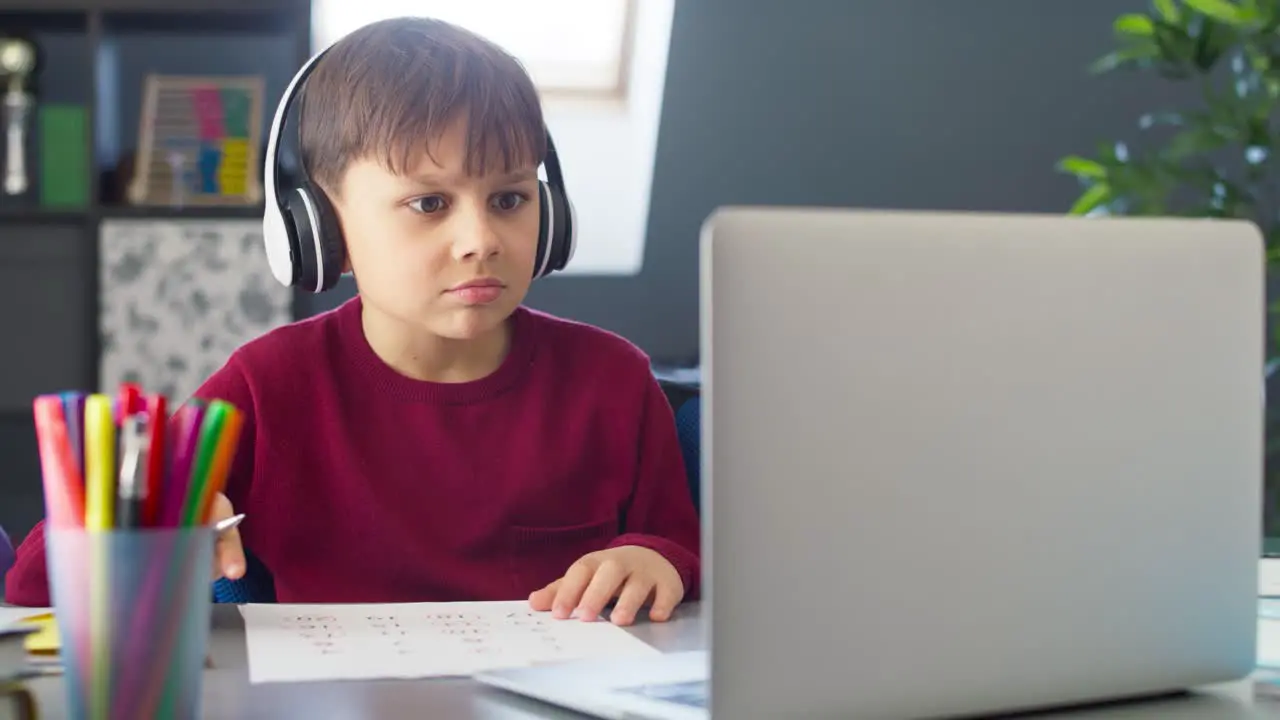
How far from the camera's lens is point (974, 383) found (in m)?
0.65

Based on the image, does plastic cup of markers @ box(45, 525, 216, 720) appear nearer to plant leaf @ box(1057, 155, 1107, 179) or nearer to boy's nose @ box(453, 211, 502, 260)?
boy's nose @ box(453, 211, 502, 260)

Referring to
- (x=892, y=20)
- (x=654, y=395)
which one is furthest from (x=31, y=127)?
(x=654, y=395)

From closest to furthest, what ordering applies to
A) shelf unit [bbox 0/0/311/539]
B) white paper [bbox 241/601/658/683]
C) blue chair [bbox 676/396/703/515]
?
white paper [bbox 241/601/658/683]
blue chair [bbox 676/396/703/515]
shelf unit [bbox 0/0/311/539]

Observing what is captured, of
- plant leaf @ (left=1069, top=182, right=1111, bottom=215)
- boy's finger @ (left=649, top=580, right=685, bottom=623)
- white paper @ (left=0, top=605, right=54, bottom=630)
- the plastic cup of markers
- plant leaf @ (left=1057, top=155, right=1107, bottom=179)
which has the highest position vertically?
plant leaf @ (left=1057, top=155, right=1107, bottom=179)

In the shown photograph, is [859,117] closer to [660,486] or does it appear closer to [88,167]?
[88,167]

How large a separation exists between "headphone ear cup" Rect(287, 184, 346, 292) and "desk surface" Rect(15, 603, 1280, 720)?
468 mm

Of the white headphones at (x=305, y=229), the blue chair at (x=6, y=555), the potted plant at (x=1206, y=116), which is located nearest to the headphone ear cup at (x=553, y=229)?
the white headphones at (x=305, y=229)

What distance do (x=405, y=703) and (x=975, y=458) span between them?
0.30 metres

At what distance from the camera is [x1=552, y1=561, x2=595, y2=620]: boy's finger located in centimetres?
97

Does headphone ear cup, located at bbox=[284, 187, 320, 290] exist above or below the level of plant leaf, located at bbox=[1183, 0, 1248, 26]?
below

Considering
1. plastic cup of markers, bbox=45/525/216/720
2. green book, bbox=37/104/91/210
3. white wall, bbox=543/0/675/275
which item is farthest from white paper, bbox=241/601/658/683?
white wall, bbox=543/0/675/275

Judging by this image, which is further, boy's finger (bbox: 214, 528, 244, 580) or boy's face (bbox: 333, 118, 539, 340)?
boy's face (bbox: 333, 118, 539, 340)

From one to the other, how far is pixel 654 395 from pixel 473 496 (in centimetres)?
20

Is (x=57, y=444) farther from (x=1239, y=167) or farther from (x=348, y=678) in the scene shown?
(x=1239, y=167)
